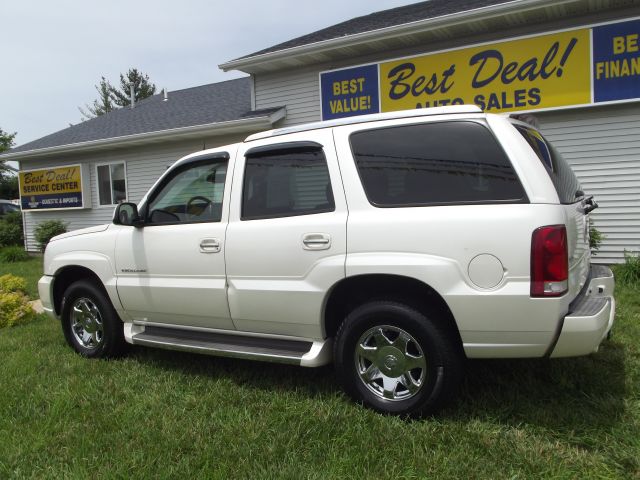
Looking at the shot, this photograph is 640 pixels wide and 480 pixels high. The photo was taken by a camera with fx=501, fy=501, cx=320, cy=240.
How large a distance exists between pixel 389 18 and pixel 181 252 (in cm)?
826

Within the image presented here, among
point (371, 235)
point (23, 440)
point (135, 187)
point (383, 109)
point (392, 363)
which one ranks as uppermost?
point (383, 109)

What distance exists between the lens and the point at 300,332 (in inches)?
136

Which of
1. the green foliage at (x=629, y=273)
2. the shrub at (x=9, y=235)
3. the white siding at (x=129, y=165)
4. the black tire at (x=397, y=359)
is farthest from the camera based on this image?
the shrub at (x=9, y=235)

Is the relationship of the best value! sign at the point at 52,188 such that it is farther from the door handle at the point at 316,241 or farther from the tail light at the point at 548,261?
the tail light at the point at 548,261

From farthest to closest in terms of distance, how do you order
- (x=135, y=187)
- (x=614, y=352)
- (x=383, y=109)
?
1. (x=135, y=187)
2. (x=383, y=109)
3. (x=614, y=352)

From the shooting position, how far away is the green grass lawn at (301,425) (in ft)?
8.80

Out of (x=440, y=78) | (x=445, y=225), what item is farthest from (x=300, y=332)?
(x=440, y=78)

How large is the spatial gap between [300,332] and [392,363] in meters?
0.68

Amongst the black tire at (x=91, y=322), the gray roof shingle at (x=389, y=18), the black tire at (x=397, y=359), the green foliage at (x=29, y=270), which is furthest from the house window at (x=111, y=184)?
the black tire at (x=397, y=359)

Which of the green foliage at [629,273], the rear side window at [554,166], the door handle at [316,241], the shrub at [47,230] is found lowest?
the green foliage at [629,273]

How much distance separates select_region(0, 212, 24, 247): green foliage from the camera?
610 inches

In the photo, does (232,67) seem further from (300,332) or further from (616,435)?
(616,435)

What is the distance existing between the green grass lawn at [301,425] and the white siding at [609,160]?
451cm

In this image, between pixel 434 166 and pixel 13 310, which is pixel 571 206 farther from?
pixel 13 310
